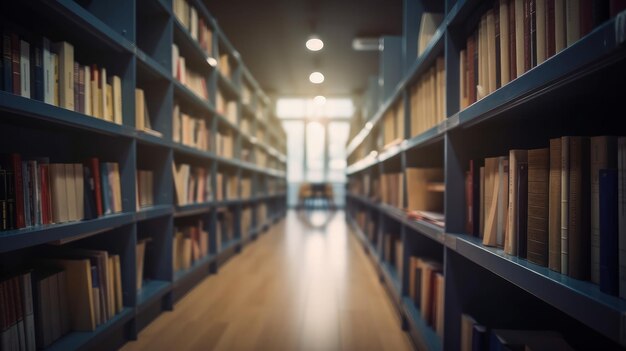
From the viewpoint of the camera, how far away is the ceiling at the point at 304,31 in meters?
4.54

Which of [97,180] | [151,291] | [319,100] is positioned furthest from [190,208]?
[319,100]

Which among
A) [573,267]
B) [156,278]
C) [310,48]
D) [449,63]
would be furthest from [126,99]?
[310,48]

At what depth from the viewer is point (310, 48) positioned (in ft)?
19.1

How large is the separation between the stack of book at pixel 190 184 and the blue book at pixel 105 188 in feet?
1.84

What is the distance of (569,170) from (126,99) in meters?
1.64

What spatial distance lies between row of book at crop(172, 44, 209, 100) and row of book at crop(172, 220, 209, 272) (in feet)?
3.16

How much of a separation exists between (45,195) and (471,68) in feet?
4.83

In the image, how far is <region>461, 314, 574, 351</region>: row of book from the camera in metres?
0.87

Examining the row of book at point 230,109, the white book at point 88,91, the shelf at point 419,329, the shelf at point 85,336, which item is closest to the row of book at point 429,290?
the shelf at point 419,329

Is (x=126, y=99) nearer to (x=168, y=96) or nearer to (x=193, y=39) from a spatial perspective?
(x=168, y=96)

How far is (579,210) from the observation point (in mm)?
624

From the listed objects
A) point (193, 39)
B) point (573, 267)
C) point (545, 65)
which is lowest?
point (573, 267)

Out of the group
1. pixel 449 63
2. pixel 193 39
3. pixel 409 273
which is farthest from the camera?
pixel 193 39

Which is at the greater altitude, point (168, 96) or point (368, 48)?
point (368, 48)
